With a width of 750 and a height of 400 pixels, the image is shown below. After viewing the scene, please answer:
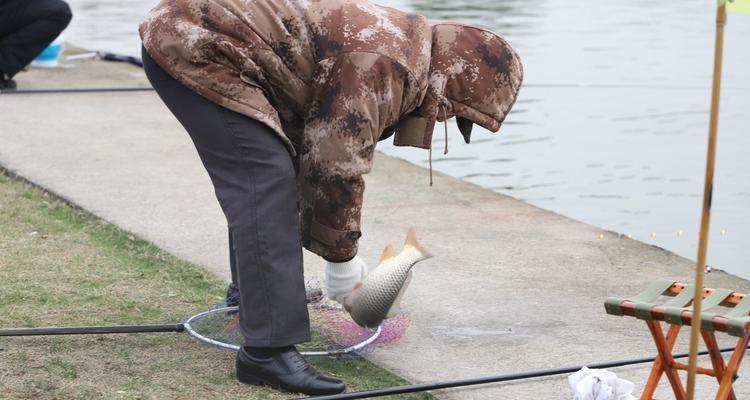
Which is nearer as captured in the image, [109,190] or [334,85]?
[334,85]

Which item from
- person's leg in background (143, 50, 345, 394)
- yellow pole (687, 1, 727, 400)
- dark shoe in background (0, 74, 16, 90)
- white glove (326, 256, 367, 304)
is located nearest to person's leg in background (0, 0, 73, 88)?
dark shoe in background (0, 74, 16, 90)

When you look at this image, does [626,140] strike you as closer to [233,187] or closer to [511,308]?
[511,308]

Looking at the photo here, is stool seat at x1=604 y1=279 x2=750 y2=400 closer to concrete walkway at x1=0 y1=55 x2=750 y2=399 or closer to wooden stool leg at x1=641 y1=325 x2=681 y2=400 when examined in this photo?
wooden stool leg at x1=641 y1=325 x2=681 y2=400

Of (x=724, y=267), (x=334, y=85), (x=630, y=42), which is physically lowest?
(x=630, y=42)

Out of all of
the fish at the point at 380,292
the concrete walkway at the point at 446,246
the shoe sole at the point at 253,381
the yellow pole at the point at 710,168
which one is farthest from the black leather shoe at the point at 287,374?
the yellow pole at the point at 710,168

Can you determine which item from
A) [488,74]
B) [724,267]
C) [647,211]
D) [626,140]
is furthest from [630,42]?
[488,74]

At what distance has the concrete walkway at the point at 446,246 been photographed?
4.14 metres

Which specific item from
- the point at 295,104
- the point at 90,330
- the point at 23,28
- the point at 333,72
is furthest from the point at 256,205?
the point at 23,28

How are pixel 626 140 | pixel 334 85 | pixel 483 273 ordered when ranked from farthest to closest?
pixel 626 140 → pixel 483 273 → pixel 334 85

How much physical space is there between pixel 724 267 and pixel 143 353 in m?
3.16

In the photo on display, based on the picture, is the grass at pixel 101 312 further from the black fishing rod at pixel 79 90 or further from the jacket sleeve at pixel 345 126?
the black fishing rod at pixel 79 90

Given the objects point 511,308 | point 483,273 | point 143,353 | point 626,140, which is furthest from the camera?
point 626,140

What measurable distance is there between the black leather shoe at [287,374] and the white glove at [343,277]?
0.81 ft

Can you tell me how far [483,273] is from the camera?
516 centimetres
